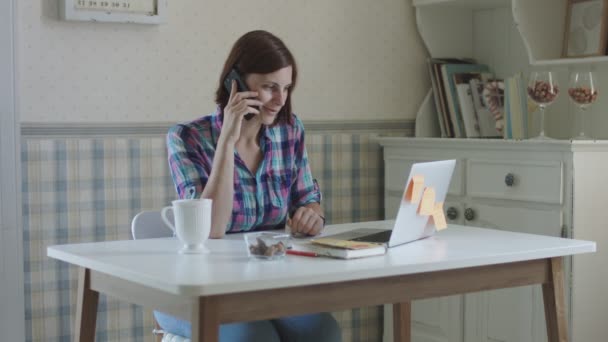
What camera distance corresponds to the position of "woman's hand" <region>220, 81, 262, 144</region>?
92.9 inches

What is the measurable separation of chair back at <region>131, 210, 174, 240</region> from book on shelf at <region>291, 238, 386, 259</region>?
507mm

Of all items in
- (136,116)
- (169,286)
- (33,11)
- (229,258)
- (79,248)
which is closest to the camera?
(169,286)

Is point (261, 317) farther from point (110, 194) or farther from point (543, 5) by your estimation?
point (543, 5)

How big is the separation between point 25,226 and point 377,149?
1.43 meters

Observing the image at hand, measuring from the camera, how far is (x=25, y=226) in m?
2.90

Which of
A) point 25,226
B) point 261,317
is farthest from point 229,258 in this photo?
point 25,226

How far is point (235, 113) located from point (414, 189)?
1.97 feet

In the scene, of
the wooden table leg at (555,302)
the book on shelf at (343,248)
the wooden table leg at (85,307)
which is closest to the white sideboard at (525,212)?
the wooden table leg at (555,302)

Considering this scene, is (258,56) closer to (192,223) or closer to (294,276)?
(192,223)

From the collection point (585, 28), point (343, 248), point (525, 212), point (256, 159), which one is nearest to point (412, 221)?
point (343, 248)

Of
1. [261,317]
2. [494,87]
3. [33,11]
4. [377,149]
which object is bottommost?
[261,317]

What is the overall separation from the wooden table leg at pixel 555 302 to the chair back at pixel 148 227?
3.15 feet

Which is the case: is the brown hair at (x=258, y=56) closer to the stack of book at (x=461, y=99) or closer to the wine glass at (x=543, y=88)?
the wine glass at (x=543, y=88)

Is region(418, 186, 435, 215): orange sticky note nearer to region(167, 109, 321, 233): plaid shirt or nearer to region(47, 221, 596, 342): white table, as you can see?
region(47, 221, 596, 342): white table
